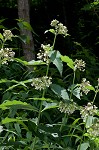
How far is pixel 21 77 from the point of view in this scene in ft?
13.6

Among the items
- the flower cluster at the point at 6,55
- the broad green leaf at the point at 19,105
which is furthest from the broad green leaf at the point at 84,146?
the flower cluster at the point at 6,55

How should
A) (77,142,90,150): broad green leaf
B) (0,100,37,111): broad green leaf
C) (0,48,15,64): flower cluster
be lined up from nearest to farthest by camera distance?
(0,100,37,111): broad green leaf → (0,48,15,64): flower cluster → (77,142,90,150): broad green leaf

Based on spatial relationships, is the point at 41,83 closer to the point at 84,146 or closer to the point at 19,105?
the point at 19,105

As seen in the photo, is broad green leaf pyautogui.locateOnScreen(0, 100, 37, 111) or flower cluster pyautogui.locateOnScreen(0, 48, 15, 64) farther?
flower cluster pyautogui.locateOnScreen(0, 48, 15, 64)

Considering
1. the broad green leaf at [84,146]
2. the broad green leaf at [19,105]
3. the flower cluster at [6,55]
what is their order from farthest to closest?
the broad green leaf at [84,146]
the flower cluster at [6,55]
the broad green leaf at [19,105]

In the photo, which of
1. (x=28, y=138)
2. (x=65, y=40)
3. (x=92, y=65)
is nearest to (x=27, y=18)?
(x=92, y=65)

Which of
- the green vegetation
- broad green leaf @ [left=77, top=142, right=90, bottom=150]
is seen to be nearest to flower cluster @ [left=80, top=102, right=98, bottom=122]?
the green vegetation

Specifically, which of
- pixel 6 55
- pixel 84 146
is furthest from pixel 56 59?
pixel 84 146

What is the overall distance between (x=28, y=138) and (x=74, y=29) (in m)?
5.64

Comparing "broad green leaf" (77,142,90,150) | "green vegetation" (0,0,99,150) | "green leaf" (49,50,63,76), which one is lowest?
"broad green leaf" (77,142,90,150)

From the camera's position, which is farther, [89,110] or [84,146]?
[84,146]

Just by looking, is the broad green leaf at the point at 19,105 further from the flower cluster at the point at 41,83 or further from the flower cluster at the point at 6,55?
the flower cluster at the point at 6,55

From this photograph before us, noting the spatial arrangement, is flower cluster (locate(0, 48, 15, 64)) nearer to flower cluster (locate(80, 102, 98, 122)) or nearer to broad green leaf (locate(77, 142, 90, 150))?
flower cluster (locate(80, 102, 98, 122))

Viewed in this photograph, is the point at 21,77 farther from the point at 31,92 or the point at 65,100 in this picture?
the point at 65,100
